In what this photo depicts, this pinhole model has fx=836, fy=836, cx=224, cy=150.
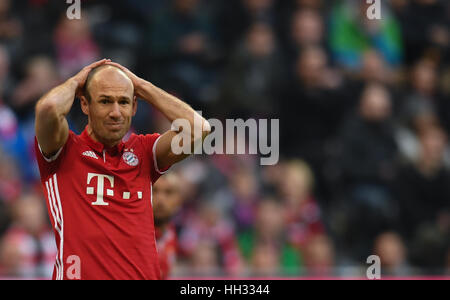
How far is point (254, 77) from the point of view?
10.1 m

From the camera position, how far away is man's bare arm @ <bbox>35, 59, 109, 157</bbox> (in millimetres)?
4371

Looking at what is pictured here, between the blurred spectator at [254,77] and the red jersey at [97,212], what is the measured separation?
5.12 m

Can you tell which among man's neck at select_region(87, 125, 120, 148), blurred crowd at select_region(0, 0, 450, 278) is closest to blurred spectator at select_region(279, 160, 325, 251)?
blurred crowd at select_region(0, 0, 450, 278)

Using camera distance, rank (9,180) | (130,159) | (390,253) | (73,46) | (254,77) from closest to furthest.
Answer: (130,159) < (9,180) < (390,253) < (73,46) < (254,77)

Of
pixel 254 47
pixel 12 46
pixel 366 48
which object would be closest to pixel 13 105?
pixel 12 46

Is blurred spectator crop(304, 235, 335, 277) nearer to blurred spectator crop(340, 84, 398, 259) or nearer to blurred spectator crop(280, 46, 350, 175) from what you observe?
blurred spectator crop(340, 84, 398, 259)

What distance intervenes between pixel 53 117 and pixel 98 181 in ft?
1.58

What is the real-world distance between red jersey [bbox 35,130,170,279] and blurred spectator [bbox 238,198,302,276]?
4.08m

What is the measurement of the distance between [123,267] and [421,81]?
7.16 m

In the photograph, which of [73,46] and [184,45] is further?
[184,45]

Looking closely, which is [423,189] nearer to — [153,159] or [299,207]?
[299,207]

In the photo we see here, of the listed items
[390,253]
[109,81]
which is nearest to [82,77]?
[109,81]

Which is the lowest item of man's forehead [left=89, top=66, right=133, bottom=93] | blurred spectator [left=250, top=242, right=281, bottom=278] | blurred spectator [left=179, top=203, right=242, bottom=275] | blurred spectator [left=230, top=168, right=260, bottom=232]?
blurred spectator [left=250, top=242, right=281, bottom=278]

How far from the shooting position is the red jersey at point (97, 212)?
4.52m
